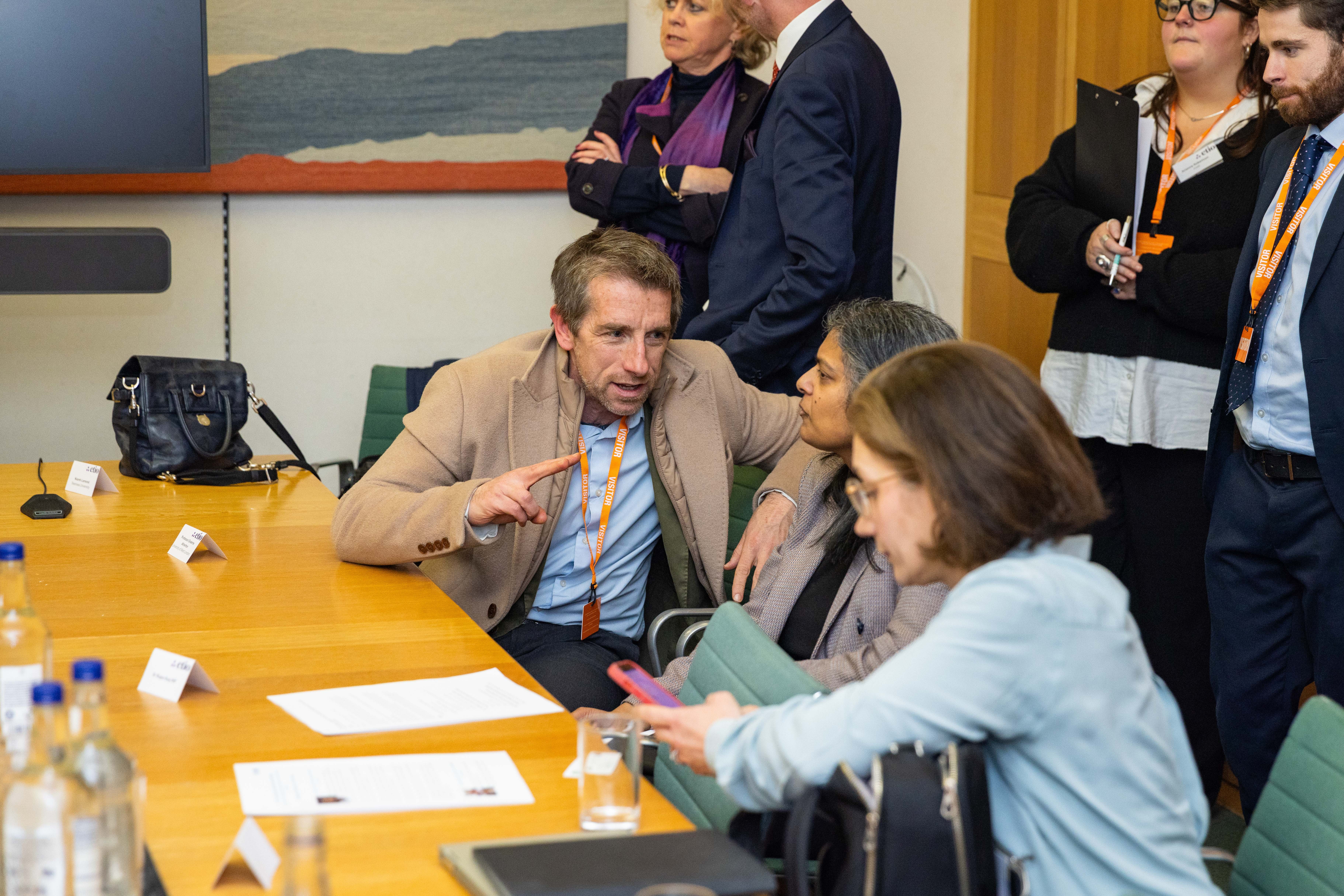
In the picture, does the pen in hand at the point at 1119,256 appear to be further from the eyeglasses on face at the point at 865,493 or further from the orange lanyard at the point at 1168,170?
the eyeglasses on face at the point at 865,493

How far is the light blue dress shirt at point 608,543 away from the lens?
2.68 meters

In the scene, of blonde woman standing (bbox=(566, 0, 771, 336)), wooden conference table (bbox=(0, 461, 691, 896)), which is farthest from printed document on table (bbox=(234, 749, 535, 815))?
blonde woman standing (bbox=(566, 0, 771, 336))

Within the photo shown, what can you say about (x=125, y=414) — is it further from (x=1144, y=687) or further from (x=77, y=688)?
(x=1144, y=687)

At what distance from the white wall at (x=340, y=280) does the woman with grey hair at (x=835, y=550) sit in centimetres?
243

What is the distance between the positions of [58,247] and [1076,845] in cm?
362

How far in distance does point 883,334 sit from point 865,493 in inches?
32.9

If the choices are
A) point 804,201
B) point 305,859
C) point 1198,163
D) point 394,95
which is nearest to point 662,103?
point 804,201

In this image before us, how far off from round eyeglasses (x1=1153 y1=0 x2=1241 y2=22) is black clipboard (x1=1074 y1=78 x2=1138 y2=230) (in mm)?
192

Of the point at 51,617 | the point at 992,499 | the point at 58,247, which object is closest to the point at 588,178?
the point at 58,247

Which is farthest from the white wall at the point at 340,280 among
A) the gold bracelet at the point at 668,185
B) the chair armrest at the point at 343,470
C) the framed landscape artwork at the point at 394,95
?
the gold bracelet at the point at 668,185

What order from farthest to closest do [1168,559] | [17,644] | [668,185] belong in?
1. [668,185]
2. [1168,559]
3. [17,644]

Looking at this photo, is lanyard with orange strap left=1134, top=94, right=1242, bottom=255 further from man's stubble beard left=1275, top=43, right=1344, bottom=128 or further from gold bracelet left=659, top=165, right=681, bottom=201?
gold bracelet left=659, top=165, right=681, bottom=201

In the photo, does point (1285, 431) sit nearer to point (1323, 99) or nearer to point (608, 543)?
point (1323, 99)

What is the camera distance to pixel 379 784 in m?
1.53
